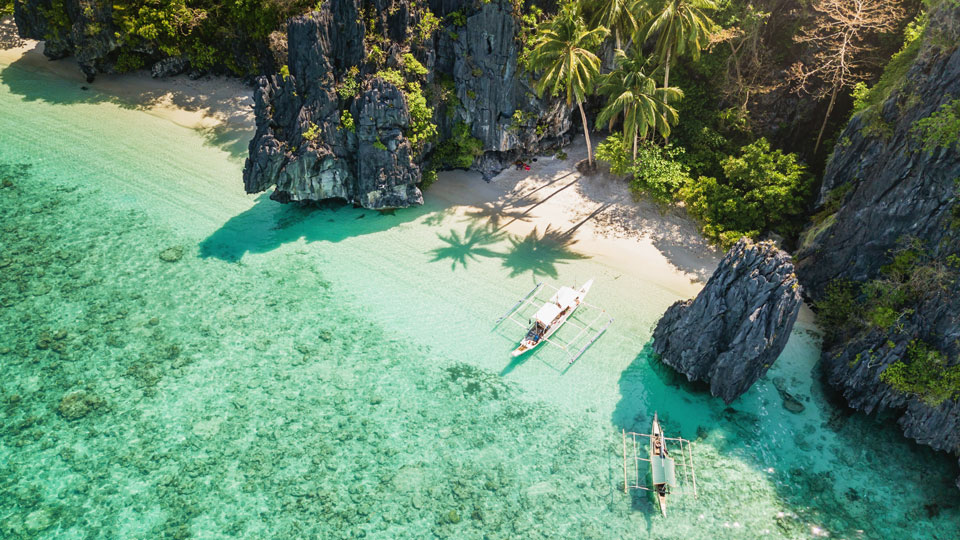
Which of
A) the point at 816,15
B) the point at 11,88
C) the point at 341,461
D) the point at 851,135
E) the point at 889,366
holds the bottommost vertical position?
the point at 341,461

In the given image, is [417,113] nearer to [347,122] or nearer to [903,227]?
[347,122]

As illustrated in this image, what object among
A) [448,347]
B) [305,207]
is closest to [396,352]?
[448,347]

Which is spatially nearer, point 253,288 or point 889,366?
point 889,366

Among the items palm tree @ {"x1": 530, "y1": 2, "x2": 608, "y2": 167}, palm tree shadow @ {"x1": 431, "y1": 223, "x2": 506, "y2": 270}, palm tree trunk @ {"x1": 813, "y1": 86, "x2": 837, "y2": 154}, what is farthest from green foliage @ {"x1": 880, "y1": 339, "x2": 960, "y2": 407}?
palm tree @ {"x1": 530, "y1": 2, "x2": 608, "y2": 167}

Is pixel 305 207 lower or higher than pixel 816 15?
lower

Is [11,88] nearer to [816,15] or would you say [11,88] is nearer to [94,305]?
[94,305]

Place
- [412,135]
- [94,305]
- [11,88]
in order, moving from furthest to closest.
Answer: [11,88] → [412,135] → [94,305]
